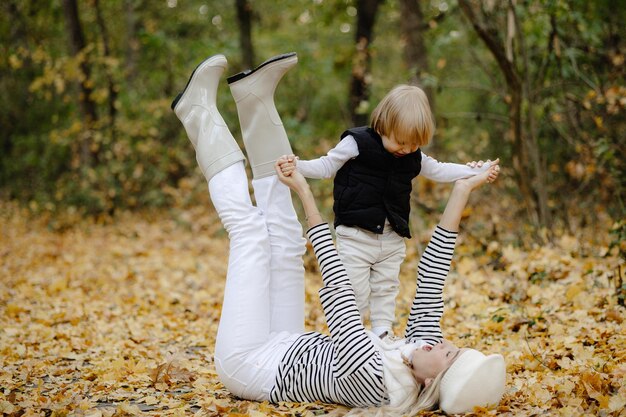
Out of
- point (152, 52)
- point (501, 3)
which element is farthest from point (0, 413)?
point (152, 52)

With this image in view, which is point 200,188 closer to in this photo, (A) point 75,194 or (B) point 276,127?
(A) point 75,194

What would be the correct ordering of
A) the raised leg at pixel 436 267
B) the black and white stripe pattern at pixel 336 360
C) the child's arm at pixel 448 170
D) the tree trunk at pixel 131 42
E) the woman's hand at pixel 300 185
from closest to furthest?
the black and white stripe pattern at pixel 336 360
the woman's hand at pixel 300 185
the raised leg at pixel 436 267
the child's arm at pixel 448 170
the tree trunk at pixel 131 42

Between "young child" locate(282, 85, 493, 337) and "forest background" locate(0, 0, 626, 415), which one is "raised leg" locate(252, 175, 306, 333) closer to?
"young child" locate(282, 85, 493, 337)

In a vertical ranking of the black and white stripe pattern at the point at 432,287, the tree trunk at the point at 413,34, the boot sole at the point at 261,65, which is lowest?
the black and white stripe pattern at the point at 432,287

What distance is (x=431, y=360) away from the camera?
2805 mm

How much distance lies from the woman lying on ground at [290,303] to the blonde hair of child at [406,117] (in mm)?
333

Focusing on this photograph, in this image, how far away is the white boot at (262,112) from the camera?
11.7 ft

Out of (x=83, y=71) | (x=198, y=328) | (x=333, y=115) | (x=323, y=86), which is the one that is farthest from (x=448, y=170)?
(x=333, y=115)

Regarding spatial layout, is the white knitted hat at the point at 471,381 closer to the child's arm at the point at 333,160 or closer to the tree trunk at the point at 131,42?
the child's arm at the point at 333,160

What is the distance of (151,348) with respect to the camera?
180 inches

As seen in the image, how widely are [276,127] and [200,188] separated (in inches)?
361

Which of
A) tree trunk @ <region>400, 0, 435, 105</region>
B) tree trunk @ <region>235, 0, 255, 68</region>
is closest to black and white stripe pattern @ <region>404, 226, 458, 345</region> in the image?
tree trunk @ <region>400, 0, 435, 105</region>

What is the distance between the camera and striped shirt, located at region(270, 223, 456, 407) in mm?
2926

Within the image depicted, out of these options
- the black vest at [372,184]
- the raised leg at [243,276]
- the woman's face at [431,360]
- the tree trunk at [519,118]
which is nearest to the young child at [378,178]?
the black vest at [372,184]
